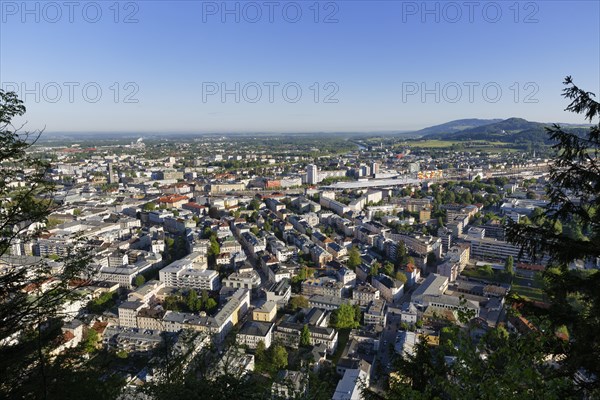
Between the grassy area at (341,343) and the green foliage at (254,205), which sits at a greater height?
the green foliage at (254,205)

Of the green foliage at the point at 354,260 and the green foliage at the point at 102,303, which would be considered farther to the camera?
the green foliage at the point at 354,260

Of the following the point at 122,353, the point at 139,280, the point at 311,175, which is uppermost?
the point at 311,175

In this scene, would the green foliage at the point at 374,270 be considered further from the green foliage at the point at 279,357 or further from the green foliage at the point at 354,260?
the green foliage at the point at 279,357

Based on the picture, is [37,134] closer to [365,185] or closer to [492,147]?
[365,185]

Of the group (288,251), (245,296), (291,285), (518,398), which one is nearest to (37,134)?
(518,398)

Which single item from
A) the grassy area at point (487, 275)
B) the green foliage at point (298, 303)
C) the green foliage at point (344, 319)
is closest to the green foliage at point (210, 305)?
the green foliage at point (298, 303)

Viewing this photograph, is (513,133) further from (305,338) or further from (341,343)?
(305,338)

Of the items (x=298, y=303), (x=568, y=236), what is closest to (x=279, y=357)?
(x=298, y=303)

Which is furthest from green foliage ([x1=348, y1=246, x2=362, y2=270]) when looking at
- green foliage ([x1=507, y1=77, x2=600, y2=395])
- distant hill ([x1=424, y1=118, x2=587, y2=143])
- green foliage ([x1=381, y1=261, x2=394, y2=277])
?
distant hill ([x1=424, y1=118, x2=587, y2=143])
